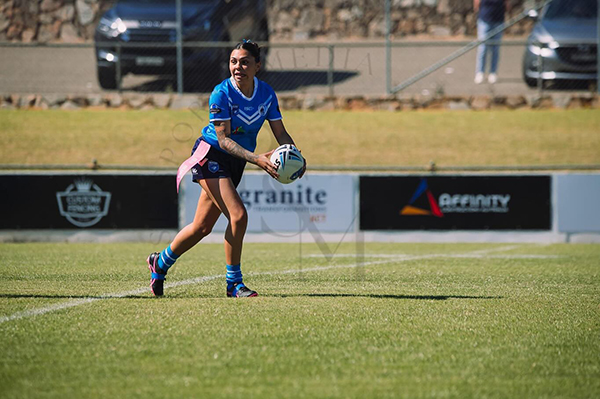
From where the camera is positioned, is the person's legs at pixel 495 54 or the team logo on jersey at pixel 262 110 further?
the person's legs at pixel 495 54

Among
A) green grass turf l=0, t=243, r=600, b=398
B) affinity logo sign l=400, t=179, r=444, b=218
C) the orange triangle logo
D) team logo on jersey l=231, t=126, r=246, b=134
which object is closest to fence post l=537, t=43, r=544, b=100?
affinity logo sign l=400, t=179, r=444, b=218

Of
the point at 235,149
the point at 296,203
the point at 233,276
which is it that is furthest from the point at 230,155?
the point at 296,203

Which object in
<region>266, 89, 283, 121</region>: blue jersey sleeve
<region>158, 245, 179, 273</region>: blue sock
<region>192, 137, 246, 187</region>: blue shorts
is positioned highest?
<region>266, 89, 283, 121</region>: blue jersey sleeve

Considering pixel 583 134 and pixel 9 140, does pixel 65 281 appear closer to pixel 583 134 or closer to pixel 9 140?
pixel 9 140

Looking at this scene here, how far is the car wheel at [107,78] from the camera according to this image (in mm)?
19875

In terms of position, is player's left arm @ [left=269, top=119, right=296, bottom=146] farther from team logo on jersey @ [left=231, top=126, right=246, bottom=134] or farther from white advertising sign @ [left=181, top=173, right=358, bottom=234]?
white advertising sign @ [left=181, top=173, right=358, bottom=234]

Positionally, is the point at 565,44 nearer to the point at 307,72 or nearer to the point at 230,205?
the point at 307,72

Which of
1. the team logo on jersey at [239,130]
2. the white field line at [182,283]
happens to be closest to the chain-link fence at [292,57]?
the white field line at [182,283]

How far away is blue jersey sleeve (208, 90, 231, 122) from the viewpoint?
21.1 ft

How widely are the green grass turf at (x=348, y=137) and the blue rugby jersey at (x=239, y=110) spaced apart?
10700mm

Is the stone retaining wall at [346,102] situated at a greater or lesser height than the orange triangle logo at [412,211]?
greater

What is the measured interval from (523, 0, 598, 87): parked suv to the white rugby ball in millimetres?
14255

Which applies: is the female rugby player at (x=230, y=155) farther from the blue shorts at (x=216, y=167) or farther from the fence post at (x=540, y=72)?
the fence post at (x=540, y=72)

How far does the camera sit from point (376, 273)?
905 cm
